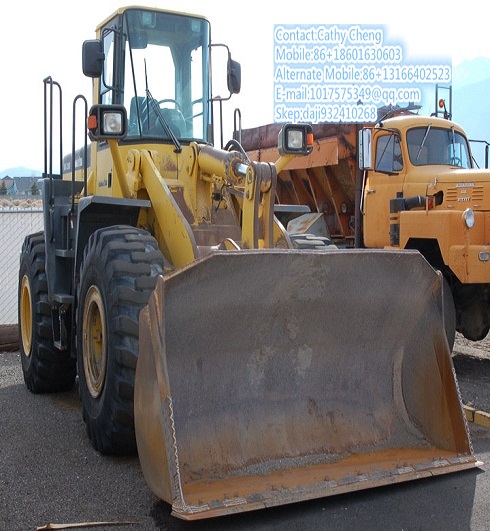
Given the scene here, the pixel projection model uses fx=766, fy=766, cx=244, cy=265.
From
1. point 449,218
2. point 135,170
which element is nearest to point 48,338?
point 135,170

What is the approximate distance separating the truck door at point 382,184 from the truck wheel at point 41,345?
399cm

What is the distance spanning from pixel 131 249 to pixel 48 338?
232cm

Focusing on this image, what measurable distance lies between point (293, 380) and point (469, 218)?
3.93 metres

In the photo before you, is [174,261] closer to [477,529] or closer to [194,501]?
[194,501]

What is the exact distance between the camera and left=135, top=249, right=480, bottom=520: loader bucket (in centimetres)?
393

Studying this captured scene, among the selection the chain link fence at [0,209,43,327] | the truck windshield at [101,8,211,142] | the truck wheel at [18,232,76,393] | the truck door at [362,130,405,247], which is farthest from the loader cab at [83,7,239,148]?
the chain link fence at [0,209,43,327]

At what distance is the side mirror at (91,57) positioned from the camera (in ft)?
18.7

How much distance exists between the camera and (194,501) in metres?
3.70

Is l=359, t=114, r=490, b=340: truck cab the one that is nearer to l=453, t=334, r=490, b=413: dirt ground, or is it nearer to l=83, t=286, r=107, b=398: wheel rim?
l=453, t=334, r=490, b=413: dirt ground

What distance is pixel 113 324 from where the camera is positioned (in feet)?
15.4

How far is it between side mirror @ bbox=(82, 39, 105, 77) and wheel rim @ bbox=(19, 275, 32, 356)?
8.19 ft

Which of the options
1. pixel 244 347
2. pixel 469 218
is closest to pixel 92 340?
pixel 244 347

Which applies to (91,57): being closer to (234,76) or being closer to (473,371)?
(234,76)

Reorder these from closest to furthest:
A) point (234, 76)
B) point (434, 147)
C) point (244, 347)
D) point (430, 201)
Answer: point (244, 347) → point (234, 76) → point (430, 201) → point (434, 147)
